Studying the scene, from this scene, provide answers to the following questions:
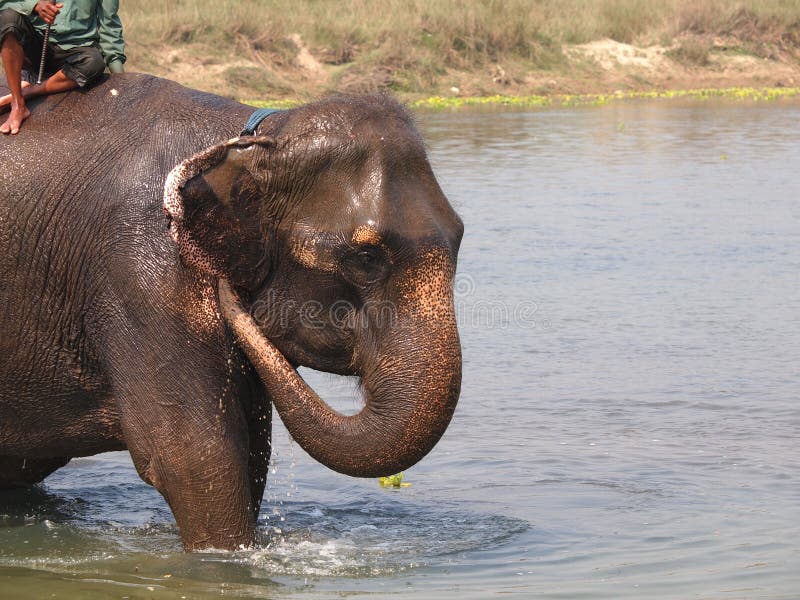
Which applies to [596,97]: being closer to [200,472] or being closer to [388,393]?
[200,472]

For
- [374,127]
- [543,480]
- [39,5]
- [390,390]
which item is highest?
[39,5]

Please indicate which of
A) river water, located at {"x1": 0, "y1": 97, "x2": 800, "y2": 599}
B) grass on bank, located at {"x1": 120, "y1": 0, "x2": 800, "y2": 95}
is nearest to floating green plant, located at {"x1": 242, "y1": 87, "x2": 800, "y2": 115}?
grass on bank, located at {"x1": 120, "y1": 0, "x2": 800, "y2": 95}

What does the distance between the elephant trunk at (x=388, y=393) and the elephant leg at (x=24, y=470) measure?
5.58 ft

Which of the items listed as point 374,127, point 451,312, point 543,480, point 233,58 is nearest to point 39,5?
point 374,127

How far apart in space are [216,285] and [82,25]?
123cm

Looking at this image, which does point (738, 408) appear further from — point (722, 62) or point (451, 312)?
point (722, 62)

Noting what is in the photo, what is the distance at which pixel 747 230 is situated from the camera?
46.3 ft

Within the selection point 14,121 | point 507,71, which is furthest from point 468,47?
point 14,121

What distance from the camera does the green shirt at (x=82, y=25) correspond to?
213 inches

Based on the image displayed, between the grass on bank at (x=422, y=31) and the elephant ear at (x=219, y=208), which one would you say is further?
the grass on bank at (x=422, y=31)

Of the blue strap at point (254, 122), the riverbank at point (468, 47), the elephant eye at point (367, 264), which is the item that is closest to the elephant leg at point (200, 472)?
the elephant eye at point (367, 264)

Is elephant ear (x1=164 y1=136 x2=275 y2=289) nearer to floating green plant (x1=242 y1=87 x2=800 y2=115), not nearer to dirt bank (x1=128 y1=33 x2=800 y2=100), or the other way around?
dirt bank (x1=128 y1=33 x2=800 y2=100)

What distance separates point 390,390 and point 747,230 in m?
10.0

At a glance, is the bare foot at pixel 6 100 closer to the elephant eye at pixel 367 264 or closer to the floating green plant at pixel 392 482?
the elephant eye at pixel 367 264
